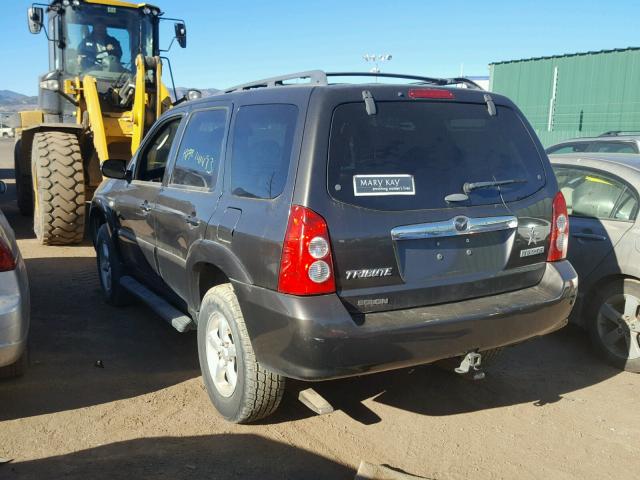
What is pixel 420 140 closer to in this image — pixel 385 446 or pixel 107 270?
pixel 385 446

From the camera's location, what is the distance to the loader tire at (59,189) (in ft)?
25.3

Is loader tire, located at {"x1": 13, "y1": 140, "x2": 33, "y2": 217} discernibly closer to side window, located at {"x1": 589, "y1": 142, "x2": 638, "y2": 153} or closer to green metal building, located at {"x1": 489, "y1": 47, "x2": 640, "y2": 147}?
side window, located at {"x1": 589, "y1": 142, "x2": 638, "y2": 153}

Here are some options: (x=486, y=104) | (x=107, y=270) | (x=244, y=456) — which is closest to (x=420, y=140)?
(x=486, y=104)

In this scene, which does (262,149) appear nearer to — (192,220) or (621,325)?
(192,220)

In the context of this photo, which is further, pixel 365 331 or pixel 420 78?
Answer: pixel 420 78

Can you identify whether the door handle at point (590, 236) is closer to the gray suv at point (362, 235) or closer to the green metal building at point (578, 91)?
the gray suv at point (362, 235)

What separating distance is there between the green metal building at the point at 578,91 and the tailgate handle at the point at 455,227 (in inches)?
658

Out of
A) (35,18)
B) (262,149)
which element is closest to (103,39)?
Answer: (35,18)

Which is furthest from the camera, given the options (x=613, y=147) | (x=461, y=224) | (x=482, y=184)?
(x=613, y=147)

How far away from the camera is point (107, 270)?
587 centimetres

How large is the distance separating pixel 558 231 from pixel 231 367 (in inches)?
81.9

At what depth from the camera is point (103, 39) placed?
28.6 feet

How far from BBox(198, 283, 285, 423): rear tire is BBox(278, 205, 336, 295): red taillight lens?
554 millimetres

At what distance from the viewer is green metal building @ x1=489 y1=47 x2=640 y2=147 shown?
1811 cm
